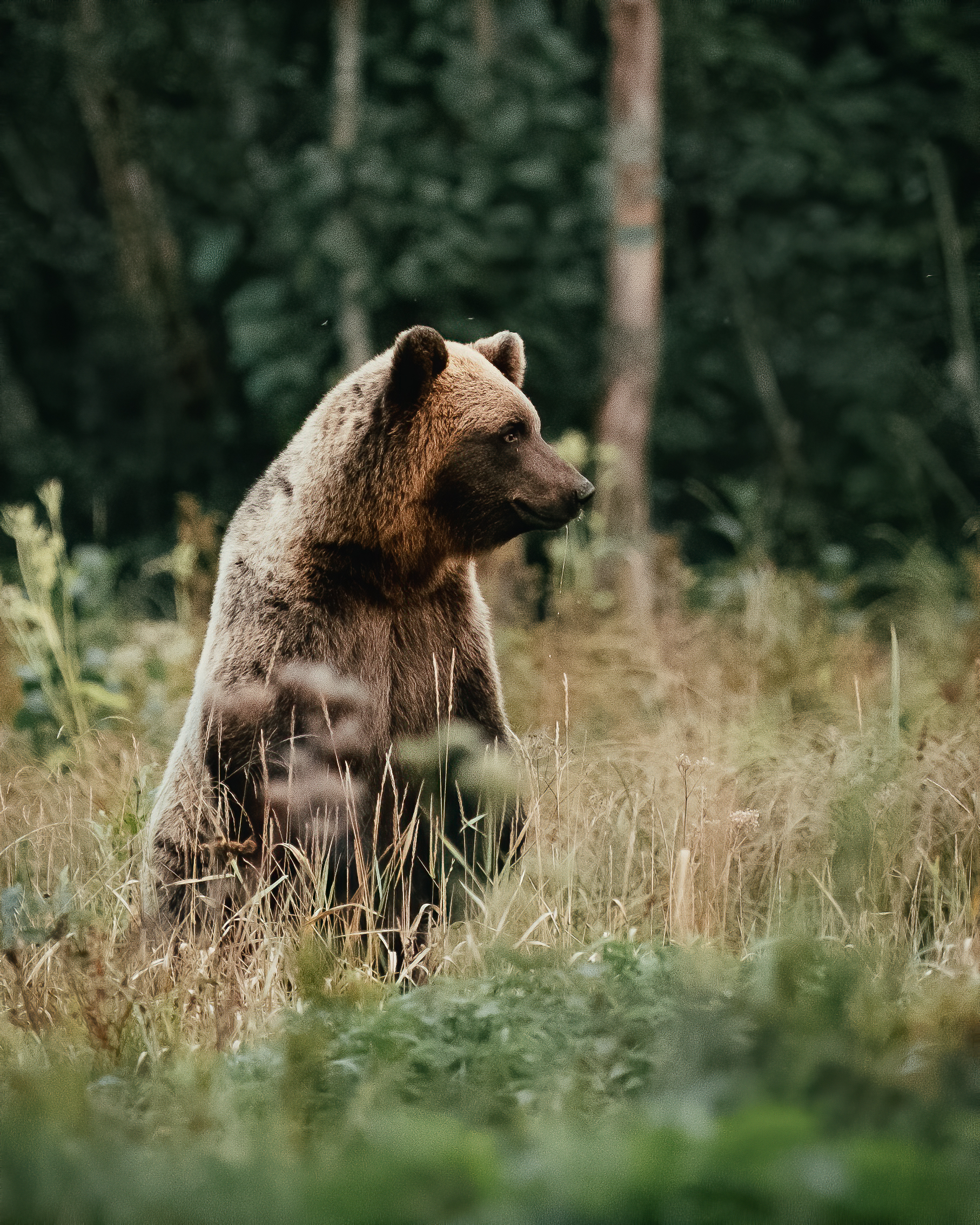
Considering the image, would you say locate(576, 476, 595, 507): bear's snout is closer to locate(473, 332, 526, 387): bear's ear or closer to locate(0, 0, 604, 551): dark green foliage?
locate(473, 332, 526, 387): bear's ear

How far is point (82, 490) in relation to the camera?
13852mm

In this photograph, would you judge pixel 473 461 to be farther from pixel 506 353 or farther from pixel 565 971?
pixel 565 971

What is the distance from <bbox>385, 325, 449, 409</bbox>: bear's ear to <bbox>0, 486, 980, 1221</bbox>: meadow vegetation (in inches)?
40.1

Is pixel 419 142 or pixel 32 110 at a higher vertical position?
pixel 32 110

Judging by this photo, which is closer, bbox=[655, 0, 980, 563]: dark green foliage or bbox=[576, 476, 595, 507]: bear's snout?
bbox=[576, 476, 595, 507]: bear's snout

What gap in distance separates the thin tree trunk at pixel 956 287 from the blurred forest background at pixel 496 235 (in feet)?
0.17

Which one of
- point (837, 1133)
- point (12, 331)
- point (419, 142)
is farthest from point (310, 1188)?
point (12, 331)

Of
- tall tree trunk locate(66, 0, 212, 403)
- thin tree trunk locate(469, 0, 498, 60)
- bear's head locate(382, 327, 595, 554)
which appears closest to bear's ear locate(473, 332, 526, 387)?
bear's head locate(382, 327, 595, 554)

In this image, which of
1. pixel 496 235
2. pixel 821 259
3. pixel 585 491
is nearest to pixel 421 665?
pixel 585 491

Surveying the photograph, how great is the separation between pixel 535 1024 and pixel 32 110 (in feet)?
44.6

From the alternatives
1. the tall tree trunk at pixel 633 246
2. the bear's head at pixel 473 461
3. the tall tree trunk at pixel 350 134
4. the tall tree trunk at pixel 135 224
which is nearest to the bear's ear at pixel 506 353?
the bear's head at pixel 473 461

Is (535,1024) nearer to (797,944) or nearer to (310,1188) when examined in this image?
(797,944)

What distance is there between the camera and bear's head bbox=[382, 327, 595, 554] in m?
3.89

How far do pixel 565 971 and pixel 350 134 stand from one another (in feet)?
Answer: 30.6
